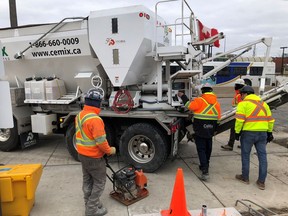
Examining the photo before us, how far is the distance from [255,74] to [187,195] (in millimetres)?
22067

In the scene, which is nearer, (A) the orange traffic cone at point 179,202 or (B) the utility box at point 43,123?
(A) the orange traffic cone at point 179,202

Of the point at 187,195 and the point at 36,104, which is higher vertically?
the point at 36,104

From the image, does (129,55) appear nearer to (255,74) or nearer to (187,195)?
(187,195)

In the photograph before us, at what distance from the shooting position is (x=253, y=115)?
437 centimetres

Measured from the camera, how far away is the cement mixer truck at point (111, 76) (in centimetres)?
492

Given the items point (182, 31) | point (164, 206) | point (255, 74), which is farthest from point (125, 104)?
point (255, 74)

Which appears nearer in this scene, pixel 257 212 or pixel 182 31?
pixel 257 212

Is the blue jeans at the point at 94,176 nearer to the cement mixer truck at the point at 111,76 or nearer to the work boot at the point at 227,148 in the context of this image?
the cement mixer truck at the point at 111,76

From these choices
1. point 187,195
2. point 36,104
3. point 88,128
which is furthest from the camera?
point 36,104

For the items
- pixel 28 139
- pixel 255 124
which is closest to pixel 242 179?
pixel 255 124

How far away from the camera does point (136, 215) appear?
3.48 m

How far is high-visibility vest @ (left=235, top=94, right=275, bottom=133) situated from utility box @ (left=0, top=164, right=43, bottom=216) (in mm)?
3315

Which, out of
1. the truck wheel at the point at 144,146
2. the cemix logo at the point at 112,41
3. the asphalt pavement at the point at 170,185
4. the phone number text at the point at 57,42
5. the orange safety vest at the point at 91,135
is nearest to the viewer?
the orange safety vest at the point at 91,135

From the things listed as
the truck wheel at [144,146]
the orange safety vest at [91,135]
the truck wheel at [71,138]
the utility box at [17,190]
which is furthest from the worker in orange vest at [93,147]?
the truck wheel at [71,138]
